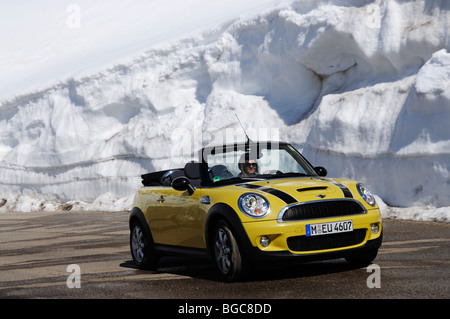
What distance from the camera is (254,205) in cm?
677

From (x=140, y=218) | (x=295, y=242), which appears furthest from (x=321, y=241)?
(x=140, y=218)

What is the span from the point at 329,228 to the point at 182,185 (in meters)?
1.73

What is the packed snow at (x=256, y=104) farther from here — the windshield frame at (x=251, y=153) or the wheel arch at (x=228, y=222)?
the wheel arch at (x=228, y=222)

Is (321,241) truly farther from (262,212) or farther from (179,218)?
(179,218)

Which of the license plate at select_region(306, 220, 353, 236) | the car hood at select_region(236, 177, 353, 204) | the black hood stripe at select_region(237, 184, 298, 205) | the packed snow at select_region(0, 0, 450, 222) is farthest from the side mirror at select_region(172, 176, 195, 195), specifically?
the packed snow at select_region(0, 0, 450, 222)

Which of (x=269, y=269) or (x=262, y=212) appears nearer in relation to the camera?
(x=262, y=212)

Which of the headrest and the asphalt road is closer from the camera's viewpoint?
the asphalt road

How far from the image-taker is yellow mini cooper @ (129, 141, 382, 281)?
6699mm

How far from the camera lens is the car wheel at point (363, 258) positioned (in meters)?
7.25

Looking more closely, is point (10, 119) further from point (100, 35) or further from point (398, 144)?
point (398, 144)

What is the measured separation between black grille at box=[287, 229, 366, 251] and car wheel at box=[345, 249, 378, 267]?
0.87 feet

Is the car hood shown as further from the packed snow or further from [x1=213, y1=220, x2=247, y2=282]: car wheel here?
the packed snow
